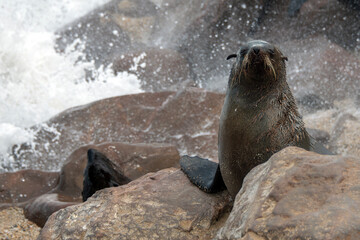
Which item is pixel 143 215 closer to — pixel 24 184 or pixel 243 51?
pixel 243 51

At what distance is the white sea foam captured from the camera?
29.6 feet

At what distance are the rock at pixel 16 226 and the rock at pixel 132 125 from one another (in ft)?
5.86

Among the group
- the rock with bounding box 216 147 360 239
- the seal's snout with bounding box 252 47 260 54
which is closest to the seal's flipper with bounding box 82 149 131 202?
the seal's snout with bounding box 252 47 260 54

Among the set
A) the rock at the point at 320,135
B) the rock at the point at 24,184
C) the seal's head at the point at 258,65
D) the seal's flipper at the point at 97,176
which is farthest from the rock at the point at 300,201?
the rock at the point at 320,135

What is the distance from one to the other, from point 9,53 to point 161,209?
29.2ft

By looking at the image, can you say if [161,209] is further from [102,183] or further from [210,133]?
[210,133]

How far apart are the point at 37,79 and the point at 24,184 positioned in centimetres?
487

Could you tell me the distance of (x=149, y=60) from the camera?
34.7 feet

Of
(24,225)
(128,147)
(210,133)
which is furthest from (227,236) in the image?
(210,133)

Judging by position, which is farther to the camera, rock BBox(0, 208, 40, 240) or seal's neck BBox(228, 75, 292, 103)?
rock BBox(0, 208, 40, 240)

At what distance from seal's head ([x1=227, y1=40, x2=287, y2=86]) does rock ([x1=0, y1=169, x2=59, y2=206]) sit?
3554mm

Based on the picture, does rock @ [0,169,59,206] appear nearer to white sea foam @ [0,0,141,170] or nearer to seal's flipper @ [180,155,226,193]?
white sea foam @ [0,0,141,170]

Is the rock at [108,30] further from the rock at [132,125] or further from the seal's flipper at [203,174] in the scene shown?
the seal's flipper at [203,174]

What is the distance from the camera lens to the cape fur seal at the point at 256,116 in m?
3.15
